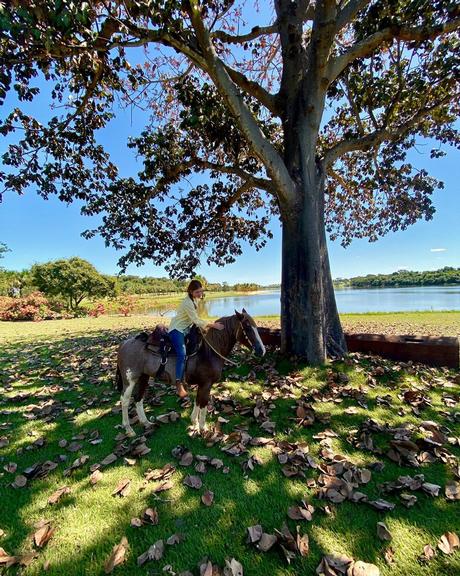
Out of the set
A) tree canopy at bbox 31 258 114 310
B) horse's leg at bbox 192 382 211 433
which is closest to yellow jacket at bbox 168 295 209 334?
horse's leg at bbox 192 382 211 433

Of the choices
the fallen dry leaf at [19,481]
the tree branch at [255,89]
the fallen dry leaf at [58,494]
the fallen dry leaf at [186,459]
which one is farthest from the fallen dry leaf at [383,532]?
the tree branch at [255,89]

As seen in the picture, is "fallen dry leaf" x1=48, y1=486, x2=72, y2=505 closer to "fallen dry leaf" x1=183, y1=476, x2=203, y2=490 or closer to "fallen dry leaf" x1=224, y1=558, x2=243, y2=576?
"fallen dry leaf" x1=183, y1=476, x2=203, y2=490

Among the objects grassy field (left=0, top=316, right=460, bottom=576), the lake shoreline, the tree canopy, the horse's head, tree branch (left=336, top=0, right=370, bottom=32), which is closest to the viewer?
grassy field (left=0, top=316, right=460, bottom=576)

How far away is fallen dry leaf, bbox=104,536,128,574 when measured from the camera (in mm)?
2278

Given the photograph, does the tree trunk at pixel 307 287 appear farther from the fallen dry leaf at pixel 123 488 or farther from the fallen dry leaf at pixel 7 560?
the fallen dry leaf at pixel 7 560

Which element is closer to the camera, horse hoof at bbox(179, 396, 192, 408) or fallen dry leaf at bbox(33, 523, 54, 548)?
fallen dry leaf at bbox(33, 523, 54, 548)

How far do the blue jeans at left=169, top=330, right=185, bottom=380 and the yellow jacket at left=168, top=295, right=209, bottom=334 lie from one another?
99 millimetres

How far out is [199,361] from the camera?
14.4 ft

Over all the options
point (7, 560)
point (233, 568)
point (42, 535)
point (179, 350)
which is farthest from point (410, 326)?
point (7, 560)

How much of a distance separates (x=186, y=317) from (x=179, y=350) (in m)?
0.52

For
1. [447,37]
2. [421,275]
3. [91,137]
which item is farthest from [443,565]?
[421,275]

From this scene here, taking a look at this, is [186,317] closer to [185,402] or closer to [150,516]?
[185,402]

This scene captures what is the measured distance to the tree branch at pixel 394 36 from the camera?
5.60 m

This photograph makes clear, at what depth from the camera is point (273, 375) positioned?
611cm
